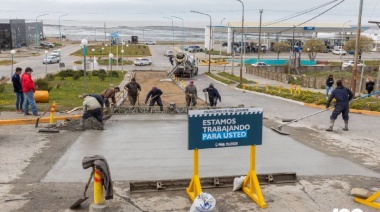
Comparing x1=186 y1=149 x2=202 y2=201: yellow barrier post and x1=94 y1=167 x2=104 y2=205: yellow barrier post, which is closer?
x1=94 y1=167 x2=104 y2=205: yellow barrier post

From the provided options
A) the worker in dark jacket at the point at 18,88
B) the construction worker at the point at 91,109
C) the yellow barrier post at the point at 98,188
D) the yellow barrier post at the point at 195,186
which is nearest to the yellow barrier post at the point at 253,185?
the yellow barrier post at the point at 195,186

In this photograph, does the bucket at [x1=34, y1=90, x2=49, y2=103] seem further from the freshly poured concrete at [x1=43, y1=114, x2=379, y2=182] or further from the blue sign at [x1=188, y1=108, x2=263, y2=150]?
the blue sign at [x1=188, y1=108, x2=263, y2=150]

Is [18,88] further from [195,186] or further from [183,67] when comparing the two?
[183,67]

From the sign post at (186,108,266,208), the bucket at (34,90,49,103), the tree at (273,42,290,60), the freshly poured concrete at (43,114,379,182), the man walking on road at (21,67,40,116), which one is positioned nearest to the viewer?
the sign post at (186,108,266,208)

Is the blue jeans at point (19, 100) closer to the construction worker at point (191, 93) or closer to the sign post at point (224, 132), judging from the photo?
the construction worker at point (191, 93)

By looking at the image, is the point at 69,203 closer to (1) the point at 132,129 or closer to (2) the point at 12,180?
(2) the point at 12,180

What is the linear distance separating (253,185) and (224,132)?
1.10 metres

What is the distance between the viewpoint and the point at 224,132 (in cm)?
827

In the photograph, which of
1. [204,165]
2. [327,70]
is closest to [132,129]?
[204,165]

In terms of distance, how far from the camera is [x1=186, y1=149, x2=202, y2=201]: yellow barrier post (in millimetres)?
8055

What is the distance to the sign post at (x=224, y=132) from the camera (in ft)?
26.5

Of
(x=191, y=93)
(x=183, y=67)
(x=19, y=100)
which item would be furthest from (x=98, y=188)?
Answer: (x=183, y=67)

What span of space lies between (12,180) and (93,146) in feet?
10.4

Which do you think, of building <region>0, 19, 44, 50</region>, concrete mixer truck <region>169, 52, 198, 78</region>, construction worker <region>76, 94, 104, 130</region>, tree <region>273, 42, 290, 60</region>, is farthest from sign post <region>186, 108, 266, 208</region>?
building <region>0, 19, 44, 50</region>
